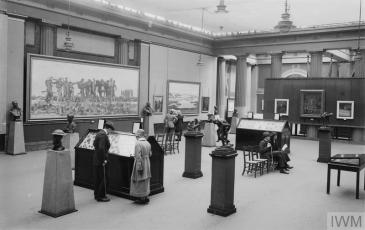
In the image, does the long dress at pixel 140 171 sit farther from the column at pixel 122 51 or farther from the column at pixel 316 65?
the column at pixel 316 65

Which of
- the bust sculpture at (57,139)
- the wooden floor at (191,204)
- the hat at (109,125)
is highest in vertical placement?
the hat at (109,125)

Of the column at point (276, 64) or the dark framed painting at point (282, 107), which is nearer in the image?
the dark framed painting at point (282, 107)

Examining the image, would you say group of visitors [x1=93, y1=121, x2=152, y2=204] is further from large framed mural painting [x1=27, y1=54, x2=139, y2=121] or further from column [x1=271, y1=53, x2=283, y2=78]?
column [x1=271, y1=53, x2=283, y2=78]

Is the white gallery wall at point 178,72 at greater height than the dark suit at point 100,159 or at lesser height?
greater

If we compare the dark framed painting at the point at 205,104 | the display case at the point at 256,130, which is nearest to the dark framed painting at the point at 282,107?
the dark framed painting at the point at 205,104

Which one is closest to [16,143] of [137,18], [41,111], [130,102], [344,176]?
[41,111]

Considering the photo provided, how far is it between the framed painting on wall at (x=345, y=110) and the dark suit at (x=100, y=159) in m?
16.7

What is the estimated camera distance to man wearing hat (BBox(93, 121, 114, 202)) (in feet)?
26.8

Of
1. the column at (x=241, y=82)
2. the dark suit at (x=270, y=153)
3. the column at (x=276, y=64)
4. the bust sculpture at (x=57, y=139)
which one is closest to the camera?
the bust sculpture at (x=57, y=139)

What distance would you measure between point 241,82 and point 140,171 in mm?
19769

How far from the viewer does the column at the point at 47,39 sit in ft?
50.9

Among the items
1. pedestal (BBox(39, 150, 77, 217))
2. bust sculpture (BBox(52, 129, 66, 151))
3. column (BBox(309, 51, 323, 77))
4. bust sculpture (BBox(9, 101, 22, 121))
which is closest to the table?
pedestal (BBox(39, 150, 77, 217))

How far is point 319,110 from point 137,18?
39.4 ft

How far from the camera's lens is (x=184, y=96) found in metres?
24.1
